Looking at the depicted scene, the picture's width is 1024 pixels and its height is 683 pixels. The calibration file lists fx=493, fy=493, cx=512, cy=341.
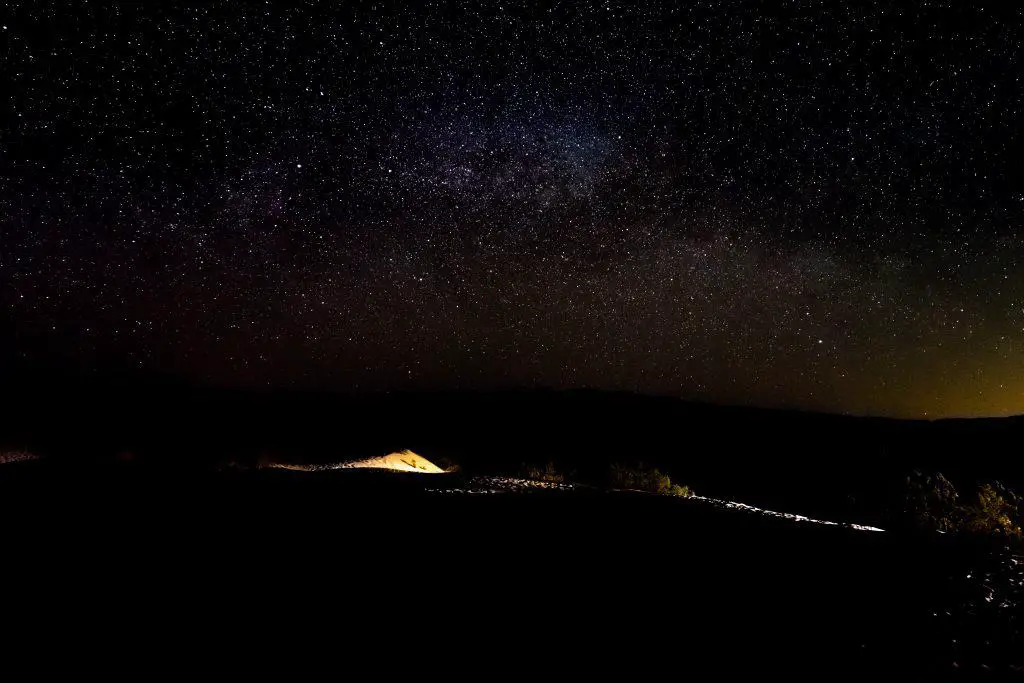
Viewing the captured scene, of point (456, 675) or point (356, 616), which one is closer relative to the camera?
point (456, 675)

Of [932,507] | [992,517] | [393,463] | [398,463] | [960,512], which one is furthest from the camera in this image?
[398,463]

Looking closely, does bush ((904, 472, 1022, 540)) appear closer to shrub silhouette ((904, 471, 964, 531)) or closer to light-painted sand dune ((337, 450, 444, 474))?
shrub silhouette ((904, 471, 964, 531))

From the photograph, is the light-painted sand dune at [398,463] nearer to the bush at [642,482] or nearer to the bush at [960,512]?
the bush at [642,482]

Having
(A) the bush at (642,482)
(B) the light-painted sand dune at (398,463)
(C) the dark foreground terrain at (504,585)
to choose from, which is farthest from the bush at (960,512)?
(B) the light-painted sand dune at (398,463)

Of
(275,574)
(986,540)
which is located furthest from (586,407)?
(275,574)

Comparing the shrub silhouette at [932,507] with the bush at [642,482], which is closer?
the shrub silhouette at [932,507]

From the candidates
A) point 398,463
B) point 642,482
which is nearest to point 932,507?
point 642,482

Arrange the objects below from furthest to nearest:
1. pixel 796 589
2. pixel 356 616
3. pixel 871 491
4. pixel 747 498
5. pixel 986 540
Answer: pixel 747 498, pixel 871 491, pixel 986 540, pixel 796 589, pixel 356 616

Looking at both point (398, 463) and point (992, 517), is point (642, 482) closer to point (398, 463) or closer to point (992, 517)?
point (398, 463)

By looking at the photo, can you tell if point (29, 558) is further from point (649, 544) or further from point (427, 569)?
point (649, 544)
